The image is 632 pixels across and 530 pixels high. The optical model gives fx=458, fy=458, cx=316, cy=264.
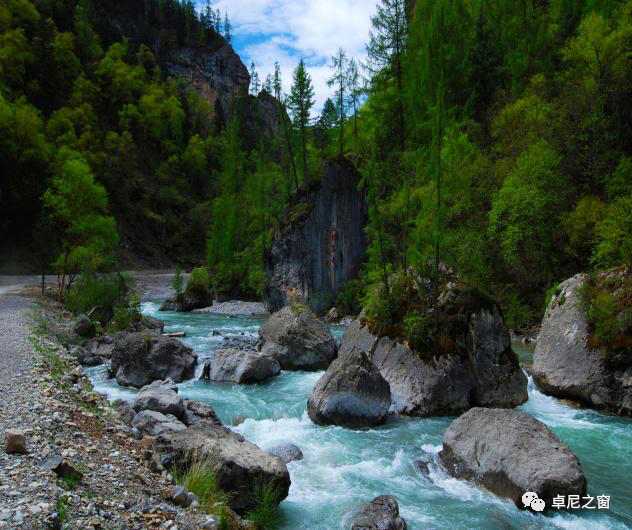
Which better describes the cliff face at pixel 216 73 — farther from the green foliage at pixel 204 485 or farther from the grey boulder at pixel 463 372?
the green foliage at pixel 204 485

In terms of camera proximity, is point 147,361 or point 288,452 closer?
point 288,452

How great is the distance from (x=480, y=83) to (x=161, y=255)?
5485cm

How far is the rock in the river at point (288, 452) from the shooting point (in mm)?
10252

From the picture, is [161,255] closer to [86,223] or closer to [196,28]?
[86,223]

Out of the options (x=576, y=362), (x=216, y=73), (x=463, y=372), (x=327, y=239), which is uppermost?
(x=216, y=73)

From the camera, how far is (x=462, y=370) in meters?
13.8

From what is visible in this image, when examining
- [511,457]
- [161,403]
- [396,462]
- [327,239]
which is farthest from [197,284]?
[511,457]

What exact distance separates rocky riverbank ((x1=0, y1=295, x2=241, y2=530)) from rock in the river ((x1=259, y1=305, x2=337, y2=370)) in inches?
350

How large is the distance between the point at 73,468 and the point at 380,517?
4730mm

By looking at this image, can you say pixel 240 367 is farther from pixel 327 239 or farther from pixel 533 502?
pixel 327 239

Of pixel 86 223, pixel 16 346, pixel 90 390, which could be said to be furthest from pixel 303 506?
pixel 86 223

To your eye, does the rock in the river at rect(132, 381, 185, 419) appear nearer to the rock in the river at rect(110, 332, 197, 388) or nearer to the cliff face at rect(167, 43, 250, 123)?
the rock in the river at rect(110, 332, 197, 388)

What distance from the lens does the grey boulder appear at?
13.4m

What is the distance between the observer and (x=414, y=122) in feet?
125
